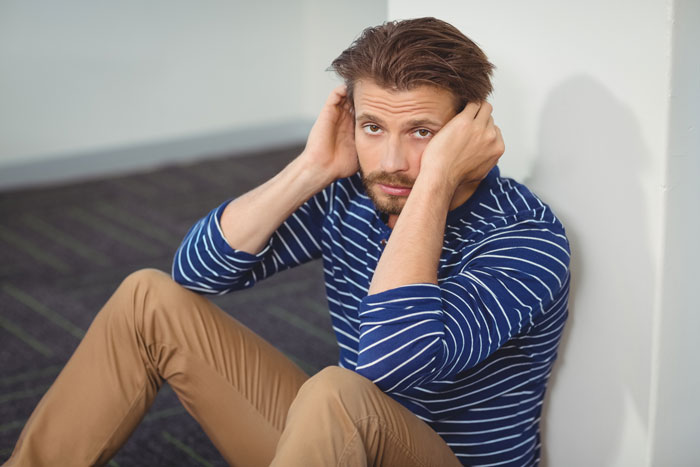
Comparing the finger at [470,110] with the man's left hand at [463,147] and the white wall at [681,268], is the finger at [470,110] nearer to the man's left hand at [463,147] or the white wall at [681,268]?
the man's left hand at [463,147]

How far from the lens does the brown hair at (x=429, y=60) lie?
154cm

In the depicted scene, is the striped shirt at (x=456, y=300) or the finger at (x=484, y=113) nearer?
the striped shirt at (x=456, y=300)

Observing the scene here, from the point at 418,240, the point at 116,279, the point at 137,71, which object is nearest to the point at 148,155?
the point at 137,71

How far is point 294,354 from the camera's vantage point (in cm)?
264

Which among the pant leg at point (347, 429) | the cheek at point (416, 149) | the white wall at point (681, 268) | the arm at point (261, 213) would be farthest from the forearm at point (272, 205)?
the white wall at point (681, 268)

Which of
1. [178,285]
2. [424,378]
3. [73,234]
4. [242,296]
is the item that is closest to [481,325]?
[424,378]

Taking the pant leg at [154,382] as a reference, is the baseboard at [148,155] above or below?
below

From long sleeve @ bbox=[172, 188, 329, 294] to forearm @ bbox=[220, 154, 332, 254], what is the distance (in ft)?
0.06

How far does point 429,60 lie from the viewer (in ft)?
5.03

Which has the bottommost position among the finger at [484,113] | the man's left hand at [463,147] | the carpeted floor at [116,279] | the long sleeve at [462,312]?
the carpeted floor at [116,279]

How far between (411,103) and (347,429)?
580 millimetres

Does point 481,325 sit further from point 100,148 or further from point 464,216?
point 100,148

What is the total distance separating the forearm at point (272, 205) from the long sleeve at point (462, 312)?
0.38 metres

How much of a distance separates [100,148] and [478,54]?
336 centimetres
